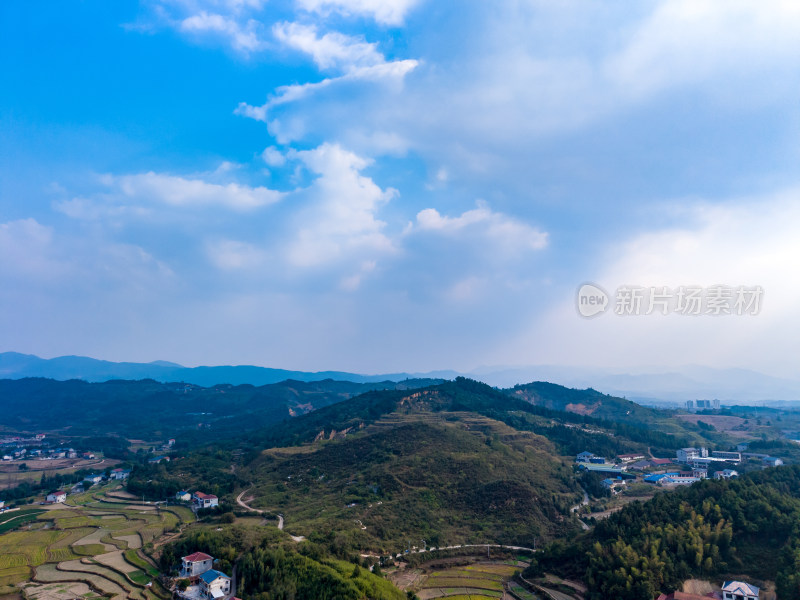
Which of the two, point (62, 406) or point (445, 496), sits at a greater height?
point (445, 496)

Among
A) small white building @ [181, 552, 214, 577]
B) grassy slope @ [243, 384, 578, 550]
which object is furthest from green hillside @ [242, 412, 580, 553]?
small white building @ [181, 552, 214, 577]

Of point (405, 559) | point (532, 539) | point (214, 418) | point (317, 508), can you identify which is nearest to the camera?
point (405, 559)

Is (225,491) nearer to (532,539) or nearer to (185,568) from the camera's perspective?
(185,568)

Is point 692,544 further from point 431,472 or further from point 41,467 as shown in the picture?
point 41,467

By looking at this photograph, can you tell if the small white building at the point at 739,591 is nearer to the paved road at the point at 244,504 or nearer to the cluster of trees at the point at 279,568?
the cluster of trees at the point at 279,568


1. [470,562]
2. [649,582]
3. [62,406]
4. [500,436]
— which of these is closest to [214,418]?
[62,406]

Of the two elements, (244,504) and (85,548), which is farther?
(244,504)

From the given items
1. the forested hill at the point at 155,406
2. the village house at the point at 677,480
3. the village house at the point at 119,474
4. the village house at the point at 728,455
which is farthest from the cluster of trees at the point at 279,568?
the forested hill at the point at 155,406

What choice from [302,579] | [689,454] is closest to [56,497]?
[302,579]
